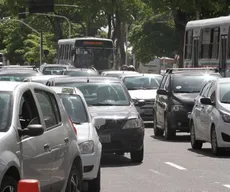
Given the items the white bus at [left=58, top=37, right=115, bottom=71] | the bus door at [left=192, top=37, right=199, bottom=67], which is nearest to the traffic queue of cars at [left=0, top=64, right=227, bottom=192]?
the bus door at [left=192, top=37, right=199, bottom=67]

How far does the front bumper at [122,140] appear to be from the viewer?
17.2m

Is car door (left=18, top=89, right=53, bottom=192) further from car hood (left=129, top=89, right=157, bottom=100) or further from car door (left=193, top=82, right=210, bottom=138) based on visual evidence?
car hood (left=129, top=89, right=157, bottom=100)

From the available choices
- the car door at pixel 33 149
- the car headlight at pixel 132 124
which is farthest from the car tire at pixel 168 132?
the car door at pixel 33 149

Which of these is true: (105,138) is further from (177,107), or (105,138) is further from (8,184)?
(8,184)

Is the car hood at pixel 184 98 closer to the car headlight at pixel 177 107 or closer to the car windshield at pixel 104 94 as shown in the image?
the car headlight at pixel 177 107

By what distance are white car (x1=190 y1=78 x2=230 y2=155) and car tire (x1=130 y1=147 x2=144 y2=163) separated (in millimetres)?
1716

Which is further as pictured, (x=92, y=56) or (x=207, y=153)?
(x=92, y=56)

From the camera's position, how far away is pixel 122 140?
56.5 ft

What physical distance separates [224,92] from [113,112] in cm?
299

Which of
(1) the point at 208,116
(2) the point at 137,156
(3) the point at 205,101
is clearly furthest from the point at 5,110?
(1) the point at 208,116

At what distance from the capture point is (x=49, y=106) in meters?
10.5

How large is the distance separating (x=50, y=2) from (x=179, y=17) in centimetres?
1963

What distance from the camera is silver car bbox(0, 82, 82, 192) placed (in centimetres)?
862

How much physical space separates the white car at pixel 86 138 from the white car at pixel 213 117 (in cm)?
452
